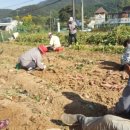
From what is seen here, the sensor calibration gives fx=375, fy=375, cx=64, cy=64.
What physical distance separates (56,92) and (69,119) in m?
1.94

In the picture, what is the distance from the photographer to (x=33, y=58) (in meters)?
10.5

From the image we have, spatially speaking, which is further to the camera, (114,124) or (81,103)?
(81,103)

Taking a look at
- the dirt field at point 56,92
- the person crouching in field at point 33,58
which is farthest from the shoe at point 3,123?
the person crouching in field at point 33,58

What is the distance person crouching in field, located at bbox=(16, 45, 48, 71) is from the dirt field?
0.20m

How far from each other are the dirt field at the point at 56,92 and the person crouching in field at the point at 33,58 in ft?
0.66

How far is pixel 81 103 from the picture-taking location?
743 centimetres

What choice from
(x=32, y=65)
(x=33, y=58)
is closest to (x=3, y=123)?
(x=33, y=58)

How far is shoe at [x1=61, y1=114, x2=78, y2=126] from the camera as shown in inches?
245

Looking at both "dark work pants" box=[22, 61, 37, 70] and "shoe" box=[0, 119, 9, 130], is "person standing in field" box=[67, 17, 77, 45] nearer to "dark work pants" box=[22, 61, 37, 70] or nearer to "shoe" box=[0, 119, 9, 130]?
"dark work pants" box=[22, 61, 37, 70]

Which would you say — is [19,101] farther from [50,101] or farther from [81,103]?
[81,103]

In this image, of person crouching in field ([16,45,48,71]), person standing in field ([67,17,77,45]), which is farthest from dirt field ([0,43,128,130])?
person standing in field ([67,17,77,45])

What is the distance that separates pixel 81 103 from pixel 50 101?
639 millimetres

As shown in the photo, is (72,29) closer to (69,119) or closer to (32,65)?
(32,65)

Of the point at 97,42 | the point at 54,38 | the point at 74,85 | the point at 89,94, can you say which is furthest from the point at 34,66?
the point at 97,42
